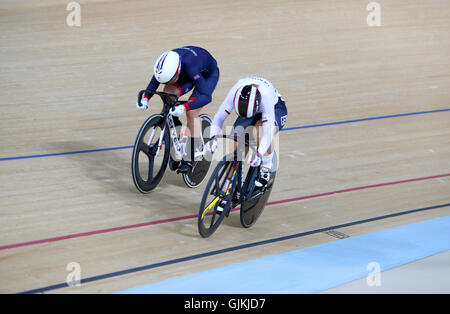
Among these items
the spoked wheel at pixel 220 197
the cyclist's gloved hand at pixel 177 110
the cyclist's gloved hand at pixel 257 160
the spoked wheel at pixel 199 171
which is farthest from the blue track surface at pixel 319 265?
the spoked wheel at pixel 199 171

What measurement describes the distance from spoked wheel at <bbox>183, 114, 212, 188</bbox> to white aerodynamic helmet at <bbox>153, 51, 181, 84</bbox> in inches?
24.4

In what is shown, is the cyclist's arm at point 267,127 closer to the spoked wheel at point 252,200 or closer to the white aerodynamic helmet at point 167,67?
the spoked wheel at point 252,200

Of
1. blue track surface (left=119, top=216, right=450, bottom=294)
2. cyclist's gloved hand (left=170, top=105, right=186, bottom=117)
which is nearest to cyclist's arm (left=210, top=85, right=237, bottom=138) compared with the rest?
cyclist's gloved hand (left=170, top=105, right=186, bottom=117)

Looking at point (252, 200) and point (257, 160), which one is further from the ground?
point (257, 160)

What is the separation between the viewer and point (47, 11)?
25.6ft

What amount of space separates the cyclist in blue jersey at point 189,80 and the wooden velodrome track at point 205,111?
0.42 m

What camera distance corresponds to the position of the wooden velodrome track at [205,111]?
3.30 metres

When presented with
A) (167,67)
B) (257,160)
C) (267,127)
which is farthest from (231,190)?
(167,67)

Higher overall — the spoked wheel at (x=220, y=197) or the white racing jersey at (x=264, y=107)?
the white racing jersey at (x=264, y=107)

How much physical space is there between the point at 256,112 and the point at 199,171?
1.04 meters

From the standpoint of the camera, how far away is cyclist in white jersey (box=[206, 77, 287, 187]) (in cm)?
319

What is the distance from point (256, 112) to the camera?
3.24 metres

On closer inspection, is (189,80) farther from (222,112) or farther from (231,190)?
(231,190)

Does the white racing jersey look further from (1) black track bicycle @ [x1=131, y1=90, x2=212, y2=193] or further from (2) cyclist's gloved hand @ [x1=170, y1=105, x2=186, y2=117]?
(1) black track bicycle @ [x1=131, y1=90, x2=212, y2=193]
